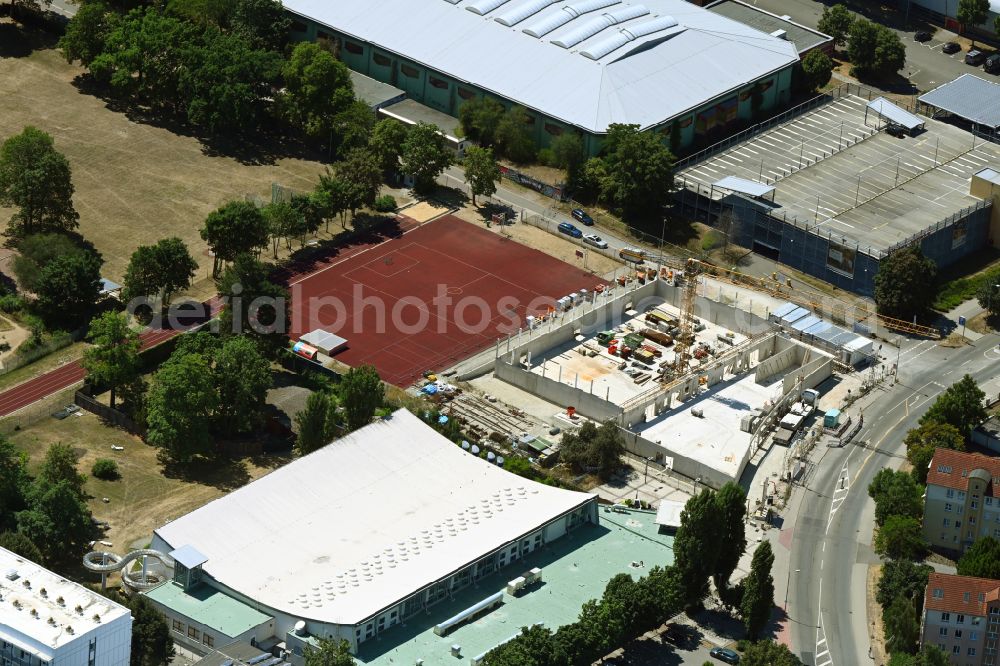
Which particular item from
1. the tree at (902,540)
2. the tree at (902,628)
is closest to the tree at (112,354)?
the tree at (902,540)

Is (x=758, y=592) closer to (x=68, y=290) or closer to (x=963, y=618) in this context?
(x=963, y=618)

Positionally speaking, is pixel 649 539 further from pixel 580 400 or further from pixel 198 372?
pixel 198 372

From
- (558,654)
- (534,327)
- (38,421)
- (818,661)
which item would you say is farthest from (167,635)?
A: (534,327)

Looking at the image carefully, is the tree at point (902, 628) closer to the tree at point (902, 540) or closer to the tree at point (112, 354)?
the tree at point (902, 540)

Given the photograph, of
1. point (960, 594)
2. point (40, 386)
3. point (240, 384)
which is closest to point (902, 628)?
point (960, 594)

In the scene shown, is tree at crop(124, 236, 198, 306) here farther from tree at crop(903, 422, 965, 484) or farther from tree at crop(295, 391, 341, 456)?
tree at crop(903, 422, 965, 484)

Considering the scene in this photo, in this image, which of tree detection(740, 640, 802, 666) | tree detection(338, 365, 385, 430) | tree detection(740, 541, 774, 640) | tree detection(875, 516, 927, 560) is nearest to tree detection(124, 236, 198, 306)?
tree detection(338, 365, 385, 430)
